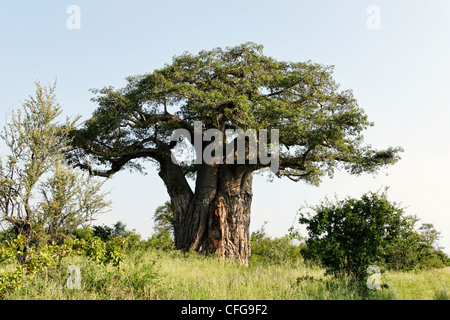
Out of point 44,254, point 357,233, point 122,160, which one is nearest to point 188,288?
point 44,254

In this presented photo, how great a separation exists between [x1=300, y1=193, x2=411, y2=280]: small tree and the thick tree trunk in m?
6.12

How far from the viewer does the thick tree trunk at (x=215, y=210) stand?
1396 centimetres

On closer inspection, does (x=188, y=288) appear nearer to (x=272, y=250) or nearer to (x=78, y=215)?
(x=78, y=215)

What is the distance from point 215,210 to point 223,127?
3048mm

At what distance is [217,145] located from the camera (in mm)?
14000

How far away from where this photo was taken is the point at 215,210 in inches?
555

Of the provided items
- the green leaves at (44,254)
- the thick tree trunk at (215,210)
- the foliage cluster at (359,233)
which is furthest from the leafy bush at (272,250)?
the green leaves at (44,254)

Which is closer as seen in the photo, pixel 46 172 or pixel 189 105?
pixel 46 172

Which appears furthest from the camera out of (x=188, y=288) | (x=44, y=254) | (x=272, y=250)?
(x=272, y=250)

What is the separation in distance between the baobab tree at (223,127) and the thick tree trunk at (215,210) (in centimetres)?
4
